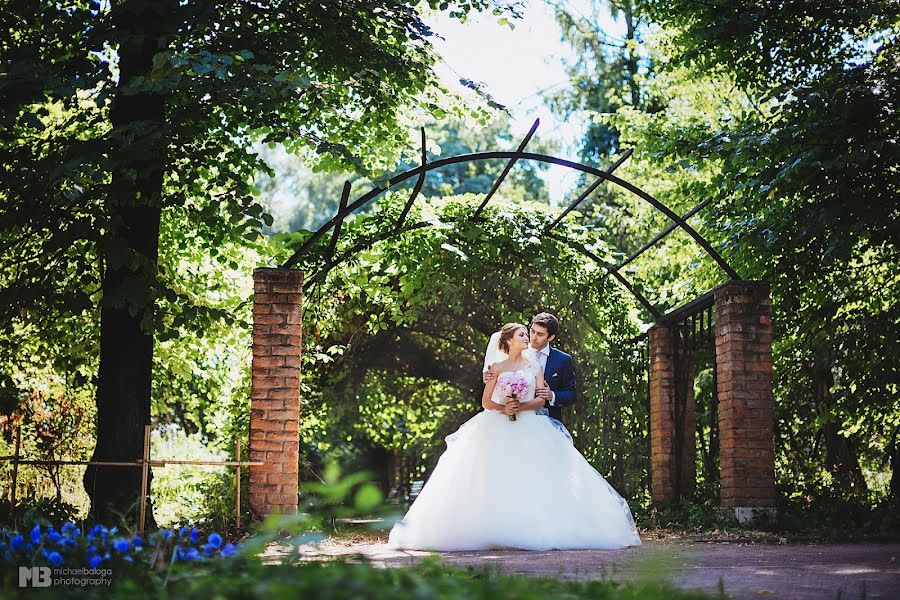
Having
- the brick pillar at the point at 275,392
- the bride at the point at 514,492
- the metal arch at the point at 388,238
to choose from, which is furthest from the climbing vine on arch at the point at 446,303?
the bride at the point at 514,492

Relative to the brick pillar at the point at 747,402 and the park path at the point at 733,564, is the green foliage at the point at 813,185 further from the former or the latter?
the park path at the point at 733,564

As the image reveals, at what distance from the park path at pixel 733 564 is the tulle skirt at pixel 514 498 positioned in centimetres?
19

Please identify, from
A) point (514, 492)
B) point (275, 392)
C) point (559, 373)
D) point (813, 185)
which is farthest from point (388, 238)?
point (813, 185)

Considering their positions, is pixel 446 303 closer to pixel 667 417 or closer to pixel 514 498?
pixel 667 417

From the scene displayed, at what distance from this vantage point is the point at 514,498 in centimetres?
763

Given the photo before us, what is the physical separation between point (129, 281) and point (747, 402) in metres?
5.83

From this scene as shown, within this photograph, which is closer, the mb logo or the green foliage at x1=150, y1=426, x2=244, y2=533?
the mb logo

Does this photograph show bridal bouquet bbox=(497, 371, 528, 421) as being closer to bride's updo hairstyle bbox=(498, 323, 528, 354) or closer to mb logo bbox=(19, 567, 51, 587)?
bride's updo hairstyle bbox=(498, 323, 528, 354)

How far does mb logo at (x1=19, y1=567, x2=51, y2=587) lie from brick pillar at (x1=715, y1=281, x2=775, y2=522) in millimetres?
6903

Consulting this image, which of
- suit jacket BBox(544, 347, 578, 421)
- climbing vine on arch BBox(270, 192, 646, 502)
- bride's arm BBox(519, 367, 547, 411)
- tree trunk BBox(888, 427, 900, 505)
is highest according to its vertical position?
climbing vine on arch BBox(270, 192, 646, 502)

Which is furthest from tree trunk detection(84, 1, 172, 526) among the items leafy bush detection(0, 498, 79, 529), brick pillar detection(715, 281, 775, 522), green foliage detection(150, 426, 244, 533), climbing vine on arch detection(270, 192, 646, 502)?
brick pillar detection(715, 281, 775, 522)

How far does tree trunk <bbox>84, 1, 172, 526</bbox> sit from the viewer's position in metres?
7.96

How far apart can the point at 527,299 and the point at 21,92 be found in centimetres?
697

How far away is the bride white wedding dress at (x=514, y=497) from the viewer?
7.48 m
